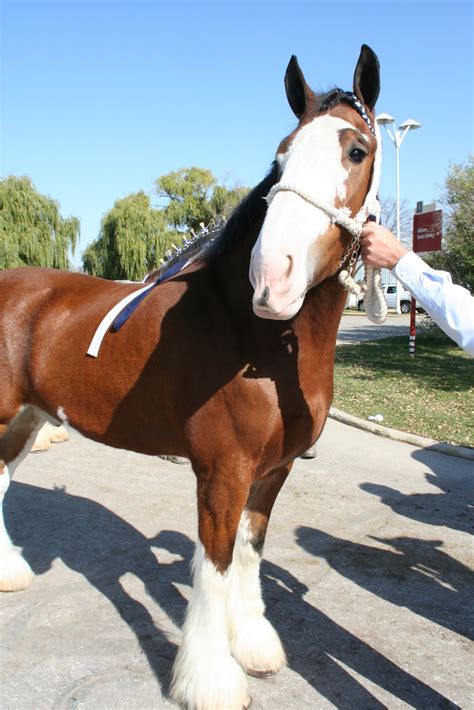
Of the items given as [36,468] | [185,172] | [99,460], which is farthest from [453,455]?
[185,172]

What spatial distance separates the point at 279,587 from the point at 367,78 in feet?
9.24

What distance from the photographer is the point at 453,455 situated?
21.0 feet

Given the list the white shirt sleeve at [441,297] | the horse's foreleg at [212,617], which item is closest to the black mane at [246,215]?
the white shirt sleeve at [441,297]

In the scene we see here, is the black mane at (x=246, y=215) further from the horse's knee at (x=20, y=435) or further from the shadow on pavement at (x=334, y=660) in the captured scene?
the shadow on pavement at (x=334, y=660)

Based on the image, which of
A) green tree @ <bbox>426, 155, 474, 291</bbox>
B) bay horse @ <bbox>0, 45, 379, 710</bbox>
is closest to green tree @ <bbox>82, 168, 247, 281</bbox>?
green tree @ <bbox>426, 155, 474, 291</bbox>

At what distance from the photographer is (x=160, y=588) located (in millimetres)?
3420

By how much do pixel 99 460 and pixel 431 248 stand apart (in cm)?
1004

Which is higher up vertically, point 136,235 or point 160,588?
point 136,235

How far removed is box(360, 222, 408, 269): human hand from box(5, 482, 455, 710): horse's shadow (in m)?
1.90

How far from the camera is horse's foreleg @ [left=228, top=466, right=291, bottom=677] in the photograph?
2.74 m

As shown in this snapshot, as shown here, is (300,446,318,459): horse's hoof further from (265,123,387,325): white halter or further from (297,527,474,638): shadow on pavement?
(265,123,387,325): white halter

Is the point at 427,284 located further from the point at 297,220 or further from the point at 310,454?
the point at 310,454

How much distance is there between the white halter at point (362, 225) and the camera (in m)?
1.81

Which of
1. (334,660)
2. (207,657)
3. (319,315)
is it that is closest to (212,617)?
(207,657)
